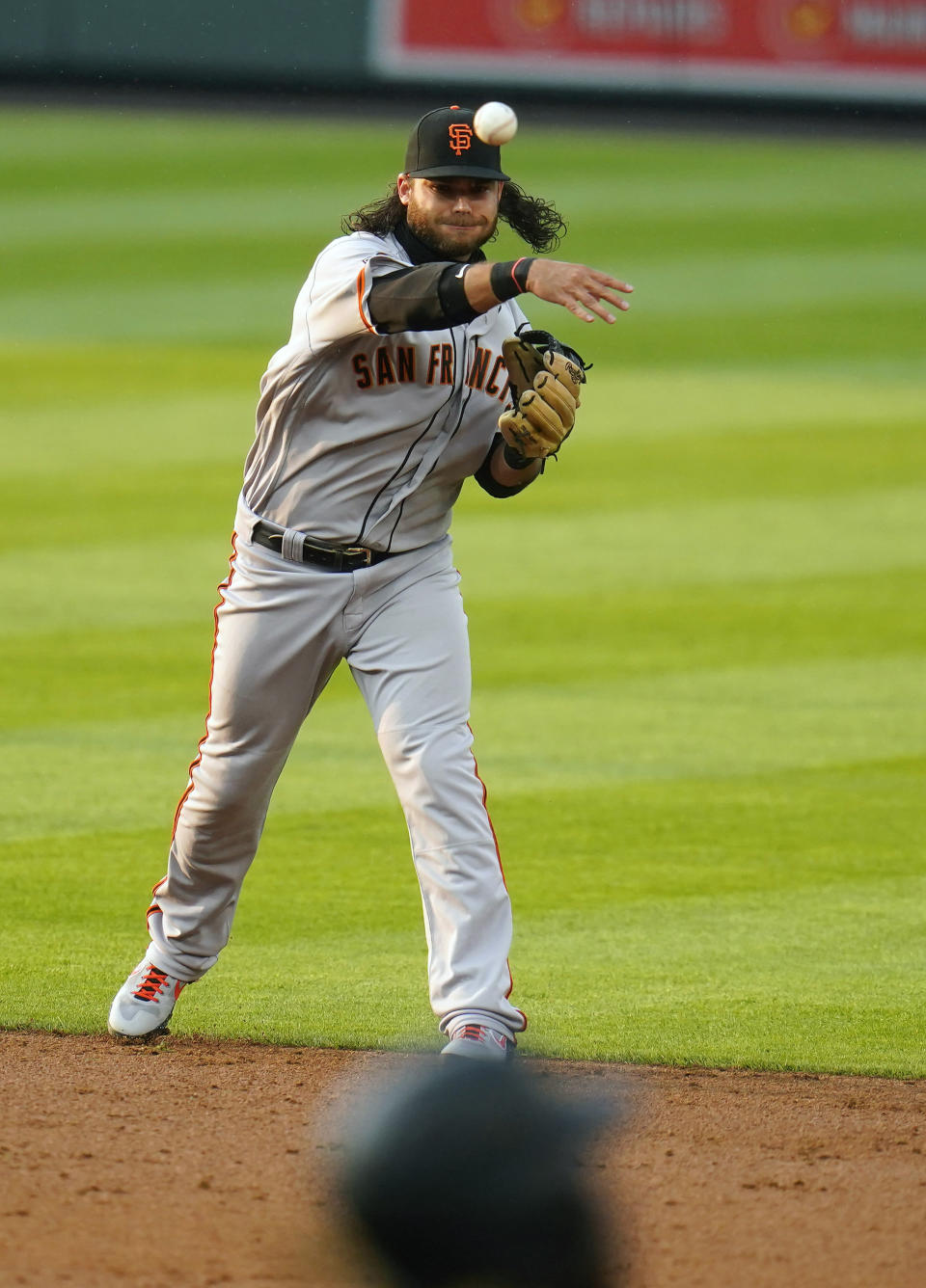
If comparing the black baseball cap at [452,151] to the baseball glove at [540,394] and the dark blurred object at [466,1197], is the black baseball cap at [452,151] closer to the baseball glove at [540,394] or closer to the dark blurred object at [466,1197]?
the baseball glove at [540,394]

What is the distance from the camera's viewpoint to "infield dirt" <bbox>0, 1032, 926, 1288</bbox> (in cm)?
369

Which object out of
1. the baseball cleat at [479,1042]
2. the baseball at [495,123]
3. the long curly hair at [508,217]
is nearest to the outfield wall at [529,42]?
the long curly hair at [508,217]

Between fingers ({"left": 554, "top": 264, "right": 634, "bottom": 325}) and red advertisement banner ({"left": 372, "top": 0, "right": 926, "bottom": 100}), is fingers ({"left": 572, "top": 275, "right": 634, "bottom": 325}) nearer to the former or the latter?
fingers ({"left": 554, "top": 264, "right": 634, "bottom": 325})

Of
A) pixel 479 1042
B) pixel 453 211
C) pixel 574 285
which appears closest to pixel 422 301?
pixel 574 285

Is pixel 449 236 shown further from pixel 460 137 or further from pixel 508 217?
pixel 508 217

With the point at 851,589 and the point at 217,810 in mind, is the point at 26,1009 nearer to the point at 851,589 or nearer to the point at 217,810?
the point at 217,810

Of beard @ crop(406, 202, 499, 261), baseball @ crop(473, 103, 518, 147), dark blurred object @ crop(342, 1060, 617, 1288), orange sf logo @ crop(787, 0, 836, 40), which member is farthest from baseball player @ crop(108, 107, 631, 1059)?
orange sf logo @ crop(787, 0, 836, 40)

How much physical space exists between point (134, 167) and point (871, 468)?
12081 millimetres

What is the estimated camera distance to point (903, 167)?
78.7 feet

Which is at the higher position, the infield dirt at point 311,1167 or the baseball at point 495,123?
the baseball at point 495,123

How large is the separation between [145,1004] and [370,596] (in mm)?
1075

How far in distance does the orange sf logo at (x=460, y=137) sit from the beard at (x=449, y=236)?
19 cm

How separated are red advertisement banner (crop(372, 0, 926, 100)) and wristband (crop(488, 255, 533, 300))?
60.9 ft

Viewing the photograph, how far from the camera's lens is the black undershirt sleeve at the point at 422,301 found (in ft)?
14.7
